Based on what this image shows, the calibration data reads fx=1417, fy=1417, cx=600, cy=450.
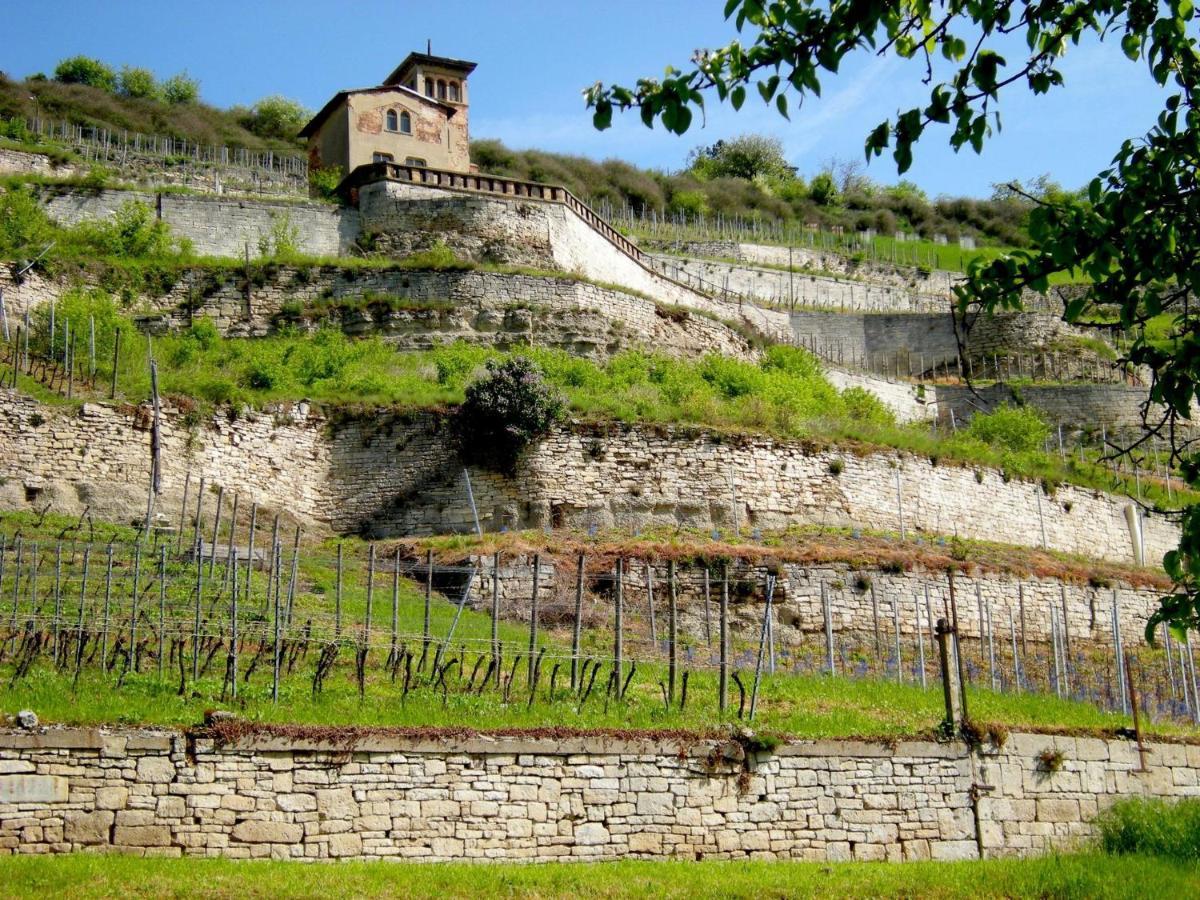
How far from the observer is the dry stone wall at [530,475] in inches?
1188

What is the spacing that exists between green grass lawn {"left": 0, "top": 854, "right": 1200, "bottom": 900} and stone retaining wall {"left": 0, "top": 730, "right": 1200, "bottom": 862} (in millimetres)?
450

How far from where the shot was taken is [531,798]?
15047 millimetres

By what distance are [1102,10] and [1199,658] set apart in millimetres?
22847

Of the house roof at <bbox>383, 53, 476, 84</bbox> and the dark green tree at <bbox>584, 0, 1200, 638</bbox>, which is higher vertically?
the house roof at <bbox>383, 53, 476, 84</bbox>

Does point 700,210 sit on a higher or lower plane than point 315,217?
higher

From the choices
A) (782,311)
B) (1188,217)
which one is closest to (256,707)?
(1188,217)

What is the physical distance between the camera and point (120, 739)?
13.8 m

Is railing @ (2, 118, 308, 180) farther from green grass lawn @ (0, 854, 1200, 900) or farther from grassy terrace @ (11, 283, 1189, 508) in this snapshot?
green grass lawn @ (0, 854, 1200, 900)

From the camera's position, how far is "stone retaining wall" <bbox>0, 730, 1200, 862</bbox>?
44.7 ft

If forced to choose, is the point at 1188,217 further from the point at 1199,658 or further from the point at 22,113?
the point at 22,113

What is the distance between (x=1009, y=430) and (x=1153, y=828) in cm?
2711

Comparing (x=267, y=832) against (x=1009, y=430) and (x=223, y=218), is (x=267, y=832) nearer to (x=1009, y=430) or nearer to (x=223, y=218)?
(x=223, y=218)

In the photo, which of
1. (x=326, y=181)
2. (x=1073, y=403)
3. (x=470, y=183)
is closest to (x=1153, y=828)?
(x=470, y=183)

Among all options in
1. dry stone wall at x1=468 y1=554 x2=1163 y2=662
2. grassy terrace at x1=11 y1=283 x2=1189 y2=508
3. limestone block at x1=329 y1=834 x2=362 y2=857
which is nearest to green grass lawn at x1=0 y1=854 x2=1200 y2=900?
limestone block at x1=329 y1=834 x2=362 y2=857
